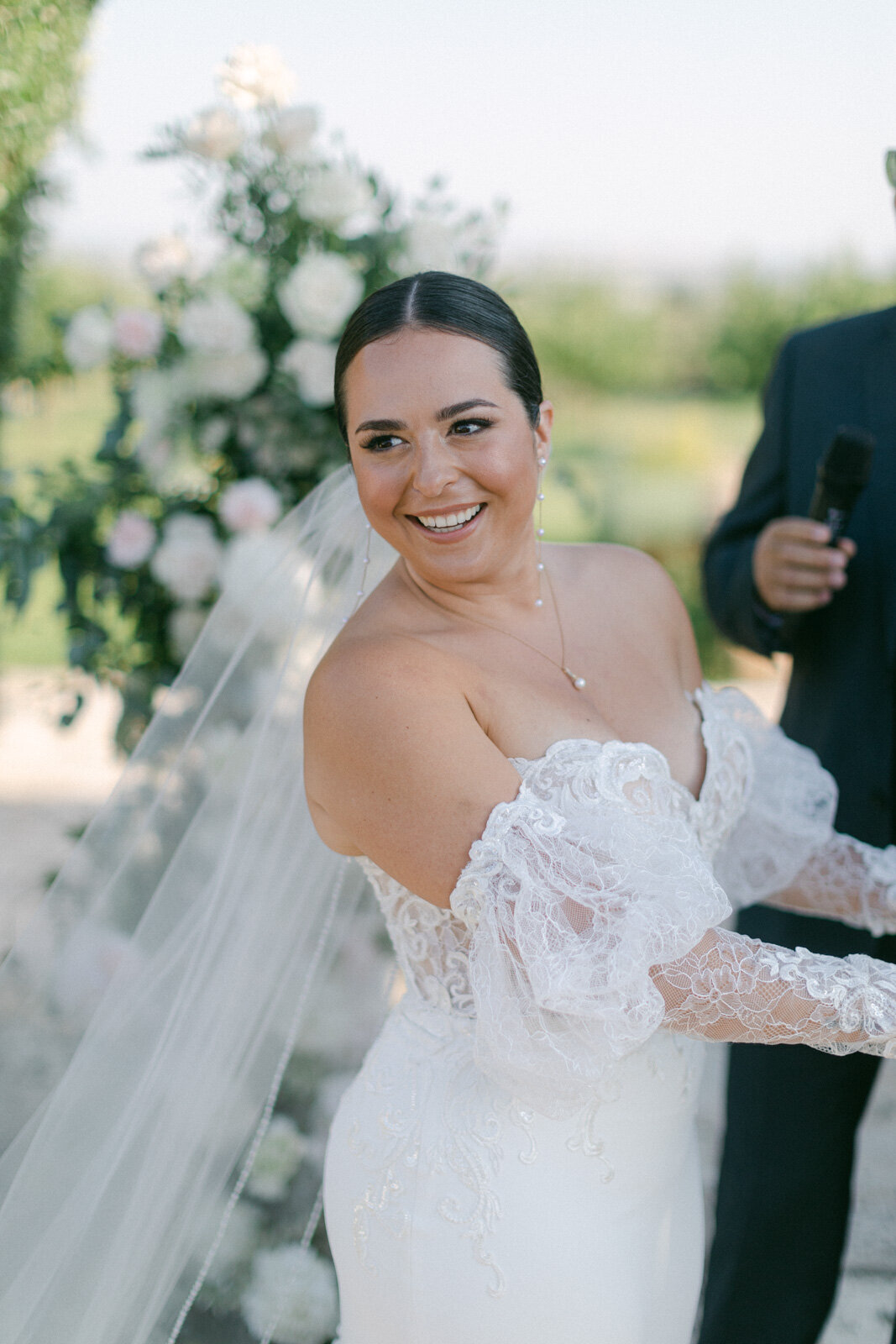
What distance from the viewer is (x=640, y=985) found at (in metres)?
1.35

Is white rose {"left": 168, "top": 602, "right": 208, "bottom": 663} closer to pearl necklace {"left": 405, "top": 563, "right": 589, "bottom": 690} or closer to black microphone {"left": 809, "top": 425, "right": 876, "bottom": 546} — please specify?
pearl necklace {"left": 405, "top": 563, "right": 589, "bottom": 690}

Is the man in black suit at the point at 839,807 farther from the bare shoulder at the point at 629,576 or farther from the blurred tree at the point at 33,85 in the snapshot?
the blurred tree at the point at 33,85

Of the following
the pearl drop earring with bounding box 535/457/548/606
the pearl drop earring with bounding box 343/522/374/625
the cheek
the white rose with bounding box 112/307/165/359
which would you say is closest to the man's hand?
the pearl drop earring with bounding box 535/457/548/606

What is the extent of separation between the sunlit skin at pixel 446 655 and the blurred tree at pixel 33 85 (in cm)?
89

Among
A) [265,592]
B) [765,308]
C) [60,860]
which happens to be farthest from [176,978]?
[765,308]

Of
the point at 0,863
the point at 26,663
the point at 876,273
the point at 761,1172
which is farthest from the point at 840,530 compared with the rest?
the point at 876,273

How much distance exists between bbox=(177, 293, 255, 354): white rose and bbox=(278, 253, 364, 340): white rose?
13cm

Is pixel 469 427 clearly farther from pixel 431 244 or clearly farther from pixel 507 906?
pixel 431 244

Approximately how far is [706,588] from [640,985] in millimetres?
1504

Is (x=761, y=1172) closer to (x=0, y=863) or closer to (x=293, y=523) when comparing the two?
(x=293, y=523)

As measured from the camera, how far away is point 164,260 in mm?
2664

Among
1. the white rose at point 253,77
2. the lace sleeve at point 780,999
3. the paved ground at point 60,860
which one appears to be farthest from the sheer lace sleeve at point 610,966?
the white rose at point 253,77

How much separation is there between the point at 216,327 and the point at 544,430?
112cm

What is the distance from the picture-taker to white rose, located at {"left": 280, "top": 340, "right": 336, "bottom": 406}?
102 inches
